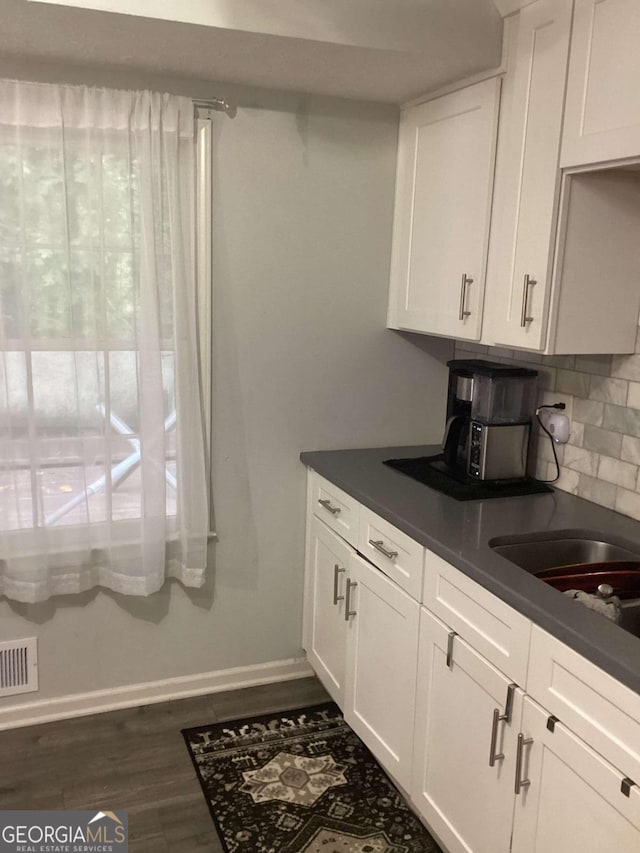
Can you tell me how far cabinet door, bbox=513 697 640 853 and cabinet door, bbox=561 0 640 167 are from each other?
4.31 feet

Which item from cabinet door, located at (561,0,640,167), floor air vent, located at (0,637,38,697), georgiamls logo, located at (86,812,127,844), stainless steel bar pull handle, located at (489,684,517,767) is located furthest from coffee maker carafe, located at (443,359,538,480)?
floor air vent, located at (0,637,38,697)

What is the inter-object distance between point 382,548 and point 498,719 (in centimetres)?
66

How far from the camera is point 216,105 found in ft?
8.21

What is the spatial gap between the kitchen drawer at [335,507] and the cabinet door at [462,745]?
1.65ft

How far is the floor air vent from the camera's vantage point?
2.61 meters

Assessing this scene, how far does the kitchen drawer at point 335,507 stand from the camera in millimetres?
2502

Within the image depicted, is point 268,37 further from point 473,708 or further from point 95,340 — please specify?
point 473,708

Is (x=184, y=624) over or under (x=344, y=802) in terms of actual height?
over

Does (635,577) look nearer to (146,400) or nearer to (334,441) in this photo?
(334,441)

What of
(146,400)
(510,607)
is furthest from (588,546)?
(146,400)

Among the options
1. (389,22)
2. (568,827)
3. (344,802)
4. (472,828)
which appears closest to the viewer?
(568,827)

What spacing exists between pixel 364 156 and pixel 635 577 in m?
1.72

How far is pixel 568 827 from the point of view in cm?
152

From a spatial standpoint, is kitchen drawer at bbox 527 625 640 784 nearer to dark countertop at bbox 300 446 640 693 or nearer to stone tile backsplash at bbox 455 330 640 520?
dark countertop at bbox 300 446 640 693
